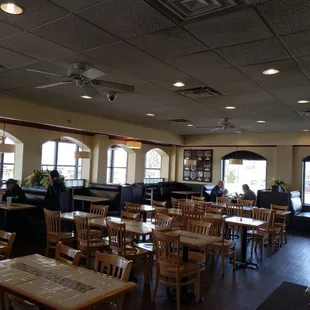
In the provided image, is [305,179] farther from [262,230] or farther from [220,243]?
[220,243]

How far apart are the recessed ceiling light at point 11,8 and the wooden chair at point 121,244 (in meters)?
2.84

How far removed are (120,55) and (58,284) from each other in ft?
9.00

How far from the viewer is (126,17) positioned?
298 centimetres

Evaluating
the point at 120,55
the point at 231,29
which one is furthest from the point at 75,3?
the point at 231,29

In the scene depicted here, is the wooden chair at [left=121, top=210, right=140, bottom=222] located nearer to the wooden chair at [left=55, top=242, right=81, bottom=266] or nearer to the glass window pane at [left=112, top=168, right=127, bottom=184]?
the wooden chair at [left=55, top=242, right=81, bottom=266]

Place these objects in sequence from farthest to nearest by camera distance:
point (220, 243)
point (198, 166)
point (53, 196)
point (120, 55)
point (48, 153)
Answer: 1. point (198, 166)
2. point (48, 153)
3. point (53, 196)
4. point (220, 243)
5. point (120, 55)

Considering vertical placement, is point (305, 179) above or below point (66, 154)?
below

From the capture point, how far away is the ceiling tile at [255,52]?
3.48m

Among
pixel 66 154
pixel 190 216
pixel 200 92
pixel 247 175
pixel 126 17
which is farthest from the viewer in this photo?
pixel 247 175

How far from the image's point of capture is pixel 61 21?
3121 millimetres

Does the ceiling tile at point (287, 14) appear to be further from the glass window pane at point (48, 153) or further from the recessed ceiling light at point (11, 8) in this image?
the glass window pane at point (48, 153)

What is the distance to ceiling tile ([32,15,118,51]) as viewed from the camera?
3.16 m

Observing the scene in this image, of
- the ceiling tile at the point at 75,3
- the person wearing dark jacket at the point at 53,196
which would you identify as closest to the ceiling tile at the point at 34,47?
the ceiling tile at the point at 75,3

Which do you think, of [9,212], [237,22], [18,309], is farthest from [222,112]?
[18,309]
